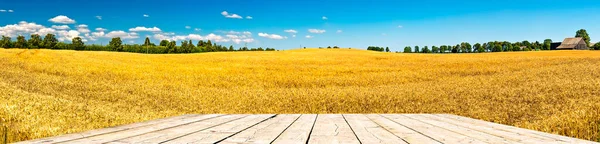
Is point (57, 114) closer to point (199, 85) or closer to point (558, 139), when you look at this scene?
point (558, 139)

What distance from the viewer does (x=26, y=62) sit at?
33.8m

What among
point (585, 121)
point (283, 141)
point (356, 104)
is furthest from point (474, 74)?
point (283, 141)

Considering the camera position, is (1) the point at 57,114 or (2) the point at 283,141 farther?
(1) the point at 57,114

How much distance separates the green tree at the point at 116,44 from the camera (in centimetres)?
12769

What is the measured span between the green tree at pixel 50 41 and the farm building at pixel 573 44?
143131mm

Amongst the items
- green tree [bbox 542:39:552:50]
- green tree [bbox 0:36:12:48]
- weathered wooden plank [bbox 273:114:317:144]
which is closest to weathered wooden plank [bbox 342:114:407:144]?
weathered wooden plank [bbox 273:114:317:144]

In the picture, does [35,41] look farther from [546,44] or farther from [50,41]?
[546,44]

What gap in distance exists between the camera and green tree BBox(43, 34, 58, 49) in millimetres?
120156

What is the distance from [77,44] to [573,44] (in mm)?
138318

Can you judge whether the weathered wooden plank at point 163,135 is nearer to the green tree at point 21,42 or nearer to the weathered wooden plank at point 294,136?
the weathered wooden plank at point 294,136

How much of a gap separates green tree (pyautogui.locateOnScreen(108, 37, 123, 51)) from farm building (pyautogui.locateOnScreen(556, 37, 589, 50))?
419 ft

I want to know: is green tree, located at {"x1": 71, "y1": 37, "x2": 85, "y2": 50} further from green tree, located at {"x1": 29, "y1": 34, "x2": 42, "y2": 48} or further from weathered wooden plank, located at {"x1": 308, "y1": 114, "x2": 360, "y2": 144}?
weathered wooden plank, located at {"x1": 308, "y1": 114, "x2": 360, "y2": 144}

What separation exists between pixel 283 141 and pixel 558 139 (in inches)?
84.7

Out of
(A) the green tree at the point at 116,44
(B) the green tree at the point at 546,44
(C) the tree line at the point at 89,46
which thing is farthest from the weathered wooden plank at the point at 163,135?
(B) the green tree at the point at 546,44
